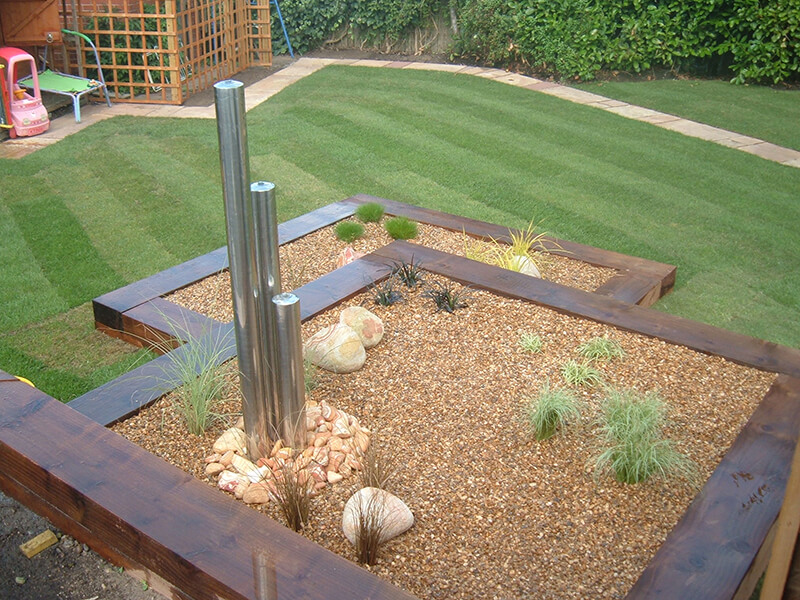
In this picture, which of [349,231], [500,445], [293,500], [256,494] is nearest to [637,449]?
[500,445]

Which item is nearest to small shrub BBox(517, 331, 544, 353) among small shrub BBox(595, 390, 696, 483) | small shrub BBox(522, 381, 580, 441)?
small shrub BBox(522, 381, 580, 441)

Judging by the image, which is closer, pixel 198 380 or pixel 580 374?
pixel 198 380

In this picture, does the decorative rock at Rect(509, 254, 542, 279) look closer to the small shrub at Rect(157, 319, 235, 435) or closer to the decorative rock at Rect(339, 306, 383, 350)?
the decorative rock at Rect(339, 306, 383, 350)

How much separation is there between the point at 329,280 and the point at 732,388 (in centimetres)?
191

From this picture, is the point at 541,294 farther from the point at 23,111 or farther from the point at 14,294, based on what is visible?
the point at 23,111

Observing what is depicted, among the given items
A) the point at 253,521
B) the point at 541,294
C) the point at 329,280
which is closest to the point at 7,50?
the point at 329,280

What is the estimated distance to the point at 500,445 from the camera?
2.87 m

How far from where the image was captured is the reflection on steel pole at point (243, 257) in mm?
2328

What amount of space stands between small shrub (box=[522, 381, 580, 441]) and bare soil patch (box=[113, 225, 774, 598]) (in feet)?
0.17

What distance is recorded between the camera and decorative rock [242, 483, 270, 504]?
258 centimetres

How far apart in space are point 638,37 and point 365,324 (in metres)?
7.11

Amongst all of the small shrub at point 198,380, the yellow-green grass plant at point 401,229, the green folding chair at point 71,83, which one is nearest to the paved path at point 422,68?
the green folding chair at point 71,83

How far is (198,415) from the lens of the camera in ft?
9.36

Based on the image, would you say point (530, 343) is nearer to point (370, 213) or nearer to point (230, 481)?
point (230, 481)
